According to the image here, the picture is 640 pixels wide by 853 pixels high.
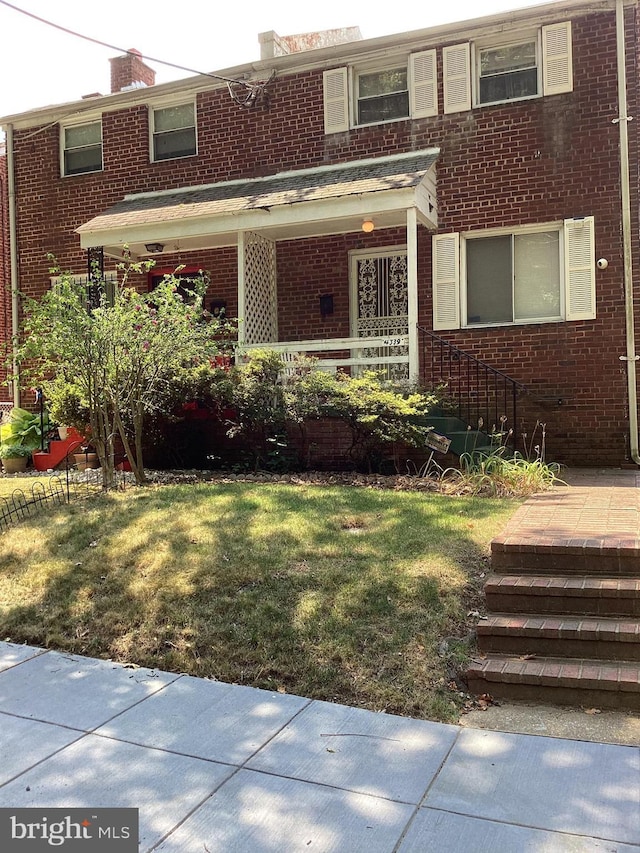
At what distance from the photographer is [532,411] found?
32.5 ft

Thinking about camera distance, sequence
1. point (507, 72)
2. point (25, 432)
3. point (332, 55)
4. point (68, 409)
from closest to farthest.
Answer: point (68, 409), point (507, 72), point (332, 55), point (25, 432)

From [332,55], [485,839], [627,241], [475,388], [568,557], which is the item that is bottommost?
[485,839]

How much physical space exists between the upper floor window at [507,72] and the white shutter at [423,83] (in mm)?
650

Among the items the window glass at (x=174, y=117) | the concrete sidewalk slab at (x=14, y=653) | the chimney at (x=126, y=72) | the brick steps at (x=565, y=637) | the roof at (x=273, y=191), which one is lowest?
the concrete sidewalk slab at (x=14, y=653)

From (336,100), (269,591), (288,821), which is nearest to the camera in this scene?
(288,821)

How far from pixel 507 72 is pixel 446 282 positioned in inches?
122

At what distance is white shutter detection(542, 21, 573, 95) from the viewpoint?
9734 mm

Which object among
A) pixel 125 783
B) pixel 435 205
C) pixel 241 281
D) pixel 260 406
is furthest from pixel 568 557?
pixel 241 281

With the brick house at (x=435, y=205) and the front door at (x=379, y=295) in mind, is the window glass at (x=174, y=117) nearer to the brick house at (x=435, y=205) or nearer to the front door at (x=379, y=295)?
the brick house at (x=435, y=205)

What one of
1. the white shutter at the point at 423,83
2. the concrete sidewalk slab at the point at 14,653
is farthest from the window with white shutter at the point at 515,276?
the concrete sidewalk slab at the point at 14,653

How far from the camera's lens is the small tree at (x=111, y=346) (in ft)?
23.5

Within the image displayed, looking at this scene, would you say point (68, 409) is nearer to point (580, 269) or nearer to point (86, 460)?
point (86, 460)

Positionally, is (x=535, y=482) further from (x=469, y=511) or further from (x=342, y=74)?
(x=342, y=74)

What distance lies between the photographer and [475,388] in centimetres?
1014
